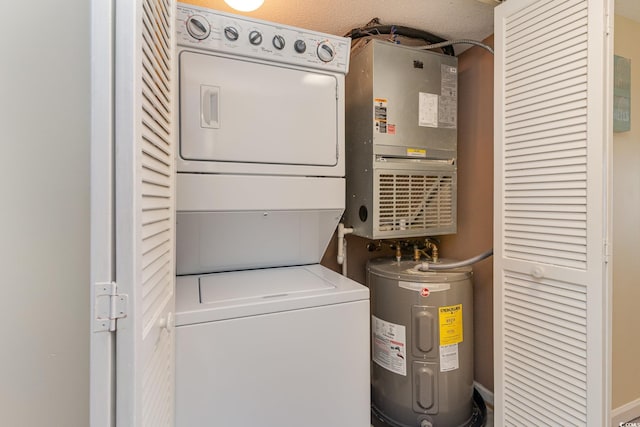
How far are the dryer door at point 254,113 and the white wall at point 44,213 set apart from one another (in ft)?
1.27

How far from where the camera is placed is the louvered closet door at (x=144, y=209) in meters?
0.65

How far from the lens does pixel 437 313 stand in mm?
1754

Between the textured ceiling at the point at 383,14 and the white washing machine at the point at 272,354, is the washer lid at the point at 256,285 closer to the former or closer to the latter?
the white washing machine at the point at 272,354

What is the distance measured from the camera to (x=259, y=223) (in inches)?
61.7

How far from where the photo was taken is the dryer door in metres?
1.31

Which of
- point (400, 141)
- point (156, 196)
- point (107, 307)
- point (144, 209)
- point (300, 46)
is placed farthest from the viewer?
point (400, 141)

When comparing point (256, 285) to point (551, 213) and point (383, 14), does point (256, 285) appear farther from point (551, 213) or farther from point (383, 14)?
point (383, 14)

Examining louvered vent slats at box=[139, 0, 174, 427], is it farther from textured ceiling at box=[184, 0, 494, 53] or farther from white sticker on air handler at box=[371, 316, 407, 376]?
white sticker on air handler at box=[371, 316, 407, 376]

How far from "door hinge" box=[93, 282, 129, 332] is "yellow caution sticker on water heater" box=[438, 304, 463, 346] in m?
1.62

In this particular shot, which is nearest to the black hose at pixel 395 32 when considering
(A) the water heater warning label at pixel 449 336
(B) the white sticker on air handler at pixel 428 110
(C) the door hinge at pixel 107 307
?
(B) the white sticker on air handler at pixel 428 110

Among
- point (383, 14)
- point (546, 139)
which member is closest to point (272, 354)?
point (546, 139)

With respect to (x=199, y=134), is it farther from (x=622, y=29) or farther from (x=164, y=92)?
(x=622, y=29)

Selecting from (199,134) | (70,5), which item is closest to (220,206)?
(199,134)

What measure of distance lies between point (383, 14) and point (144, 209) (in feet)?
6.09
